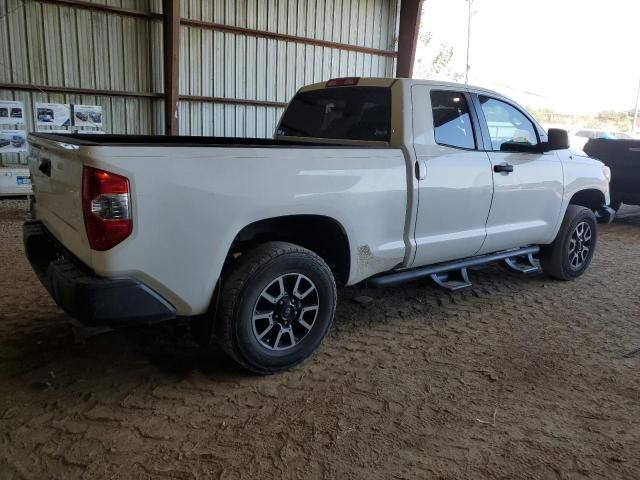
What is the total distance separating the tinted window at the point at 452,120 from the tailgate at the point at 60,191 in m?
2.53

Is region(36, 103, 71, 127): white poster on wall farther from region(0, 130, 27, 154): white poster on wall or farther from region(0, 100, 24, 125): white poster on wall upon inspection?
region(0, 130, 27, 154): white poster on wall

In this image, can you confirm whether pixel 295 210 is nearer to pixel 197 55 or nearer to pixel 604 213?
pixel 604 213

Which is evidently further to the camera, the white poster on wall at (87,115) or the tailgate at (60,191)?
the white poster on wall at (87,115)

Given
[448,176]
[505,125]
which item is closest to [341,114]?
[448,176]

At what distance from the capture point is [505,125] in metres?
4.81

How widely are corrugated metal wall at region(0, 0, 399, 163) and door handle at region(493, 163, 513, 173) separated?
900 centimetres

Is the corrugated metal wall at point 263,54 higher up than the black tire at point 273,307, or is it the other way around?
the corrugated metal wall at point 263,54

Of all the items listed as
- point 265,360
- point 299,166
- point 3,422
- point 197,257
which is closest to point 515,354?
point 265,360

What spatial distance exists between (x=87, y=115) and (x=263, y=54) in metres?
4.30

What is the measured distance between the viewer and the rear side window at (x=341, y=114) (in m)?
4.07

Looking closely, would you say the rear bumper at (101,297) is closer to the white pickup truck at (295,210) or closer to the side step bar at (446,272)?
the white pickup truck at (295,210)

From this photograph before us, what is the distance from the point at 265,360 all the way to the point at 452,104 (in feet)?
8.15

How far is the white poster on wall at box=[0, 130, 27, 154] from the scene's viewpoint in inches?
397

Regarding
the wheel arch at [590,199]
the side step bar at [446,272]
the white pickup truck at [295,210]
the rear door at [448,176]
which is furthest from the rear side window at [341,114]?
the wheel arch at [590,199]
